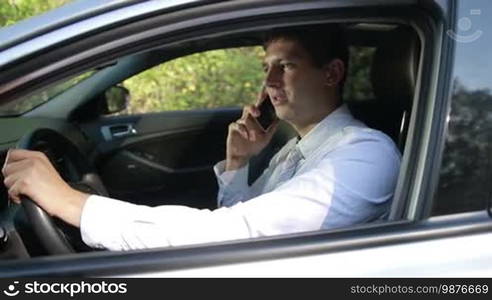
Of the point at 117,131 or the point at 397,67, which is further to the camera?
the point at 117,131

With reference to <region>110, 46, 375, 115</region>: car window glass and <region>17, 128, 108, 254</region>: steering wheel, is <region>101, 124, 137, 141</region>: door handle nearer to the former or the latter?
<region>110, 46, 375, 115</region>: car window glass

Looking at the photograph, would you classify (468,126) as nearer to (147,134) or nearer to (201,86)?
(147,134)

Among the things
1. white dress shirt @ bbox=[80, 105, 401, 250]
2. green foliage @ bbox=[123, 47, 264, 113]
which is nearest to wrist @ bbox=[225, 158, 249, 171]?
white dress shirt @ bbox=[80, 105, 401, 250]

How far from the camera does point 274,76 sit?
7.55 feet

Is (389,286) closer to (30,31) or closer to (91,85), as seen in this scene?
(30,31)

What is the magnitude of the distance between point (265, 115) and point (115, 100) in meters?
1.22

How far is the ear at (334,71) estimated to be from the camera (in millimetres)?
2264

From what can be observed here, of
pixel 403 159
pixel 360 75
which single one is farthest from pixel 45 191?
pixel 360 75

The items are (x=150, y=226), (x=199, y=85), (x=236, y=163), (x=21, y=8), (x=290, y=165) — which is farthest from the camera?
(x=199, y=85)

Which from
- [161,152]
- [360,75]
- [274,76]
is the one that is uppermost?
[360,75]

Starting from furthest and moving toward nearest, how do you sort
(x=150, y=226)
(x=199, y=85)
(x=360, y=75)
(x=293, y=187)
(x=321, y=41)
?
(x=199, y=85) → (x=360, y=75) → (x=321, y=41) → (x=293, y=187) → (x=150, y=226)

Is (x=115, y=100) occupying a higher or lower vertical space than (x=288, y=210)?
higher

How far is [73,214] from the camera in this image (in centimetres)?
188

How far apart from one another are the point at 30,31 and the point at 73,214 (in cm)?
47
